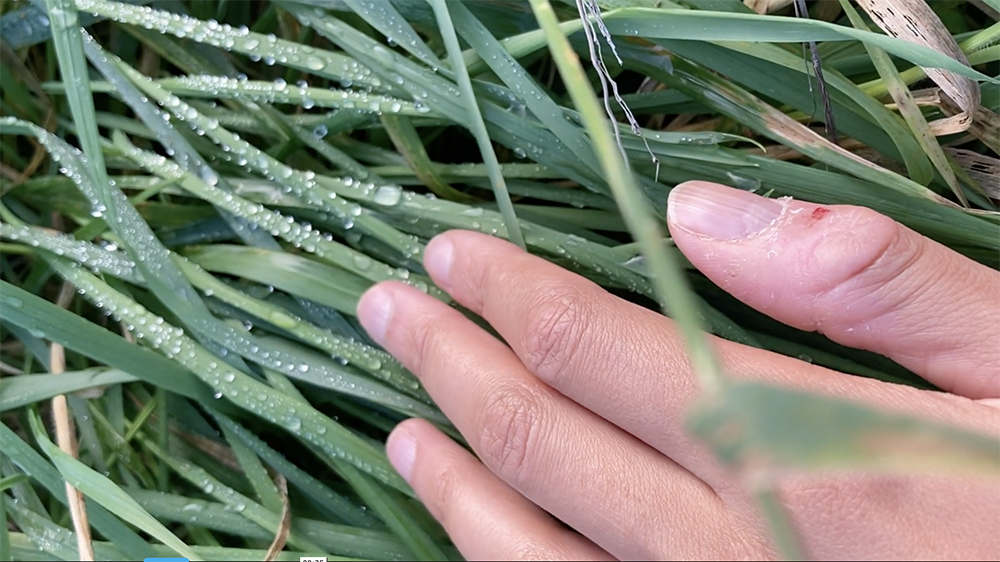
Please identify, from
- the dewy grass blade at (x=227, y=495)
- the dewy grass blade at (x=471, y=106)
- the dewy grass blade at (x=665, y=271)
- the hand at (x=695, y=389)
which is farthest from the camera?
the dewy grass blade at (x=227, y=495)

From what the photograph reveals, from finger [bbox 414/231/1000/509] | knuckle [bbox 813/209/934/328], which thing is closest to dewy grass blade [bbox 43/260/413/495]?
finger [bbox 414/231/1000/509]

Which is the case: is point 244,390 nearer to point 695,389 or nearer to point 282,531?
point 282,531

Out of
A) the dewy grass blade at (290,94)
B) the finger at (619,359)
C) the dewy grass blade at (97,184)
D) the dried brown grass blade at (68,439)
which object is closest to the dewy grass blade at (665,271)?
the finger at (619,359)

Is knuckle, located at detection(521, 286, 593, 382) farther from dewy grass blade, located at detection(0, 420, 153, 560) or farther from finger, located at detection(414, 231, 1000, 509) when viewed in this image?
dewy grass blade, located at detection(0, 420, 153, 560)

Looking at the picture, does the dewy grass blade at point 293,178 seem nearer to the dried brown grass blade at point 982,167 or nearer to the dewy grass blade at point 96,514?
the dewy grass blade at point 96,514

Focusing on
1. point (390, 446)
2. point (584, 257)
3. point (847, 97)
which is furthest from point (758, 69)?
point (390, 446)

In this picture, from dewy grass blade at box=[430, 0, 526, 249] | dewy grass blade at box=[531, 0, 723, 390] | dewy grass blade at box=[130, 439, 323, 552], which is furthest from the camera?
dewy grass blade at box=[130, 439, 323, 552]

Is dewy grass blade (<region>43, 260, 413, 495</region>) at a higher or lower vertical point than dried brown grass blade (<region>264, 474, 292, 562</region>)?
Result: higher
